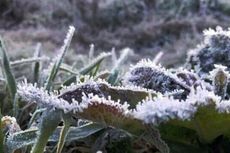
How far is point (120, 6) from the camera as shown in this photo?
3.99 m

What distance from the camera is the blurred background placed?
2921 mm

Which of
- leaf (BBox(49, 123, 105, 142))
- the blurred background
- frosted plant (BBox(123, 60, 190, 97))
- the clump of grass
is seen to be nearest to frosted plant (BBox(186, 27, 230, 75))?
the clump of grass

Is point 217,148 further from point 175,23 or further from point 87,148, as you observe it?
point 175,23

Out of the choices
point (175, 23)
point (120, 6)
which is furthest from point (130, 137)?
point (120, 6)

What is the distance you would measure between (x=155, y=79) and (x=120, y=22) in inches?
130

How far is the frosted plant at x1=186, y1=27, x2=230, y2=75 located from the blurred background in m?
1.91

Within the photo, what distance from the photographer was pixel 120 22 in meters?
3.77

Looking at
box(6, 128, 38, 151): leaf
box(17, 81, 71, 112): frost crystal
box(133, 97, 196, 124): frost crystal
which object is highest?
box(17, 81, 71, 112): frost crystal

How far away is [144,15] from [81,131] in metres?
3.46

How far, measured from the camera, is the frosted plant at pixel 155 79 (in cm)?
48

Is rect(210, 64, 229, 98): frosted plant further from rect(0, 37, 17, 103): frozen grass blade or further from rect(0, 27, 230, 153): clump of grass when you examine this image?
rect(0, 37, 17, 103): frozen grass blade

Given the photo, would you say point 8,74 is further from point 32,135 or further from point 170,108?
point 170,108

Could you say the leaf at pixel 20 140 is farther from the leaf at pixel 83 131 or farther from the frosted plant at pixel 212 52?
the frosted plant at pixel 212 52

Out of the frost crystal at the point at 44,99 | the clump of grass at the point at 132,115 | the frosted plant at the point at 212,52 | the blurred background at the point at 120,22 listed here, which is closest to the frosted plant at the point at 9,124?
the clump of grass at the point at 132,115
